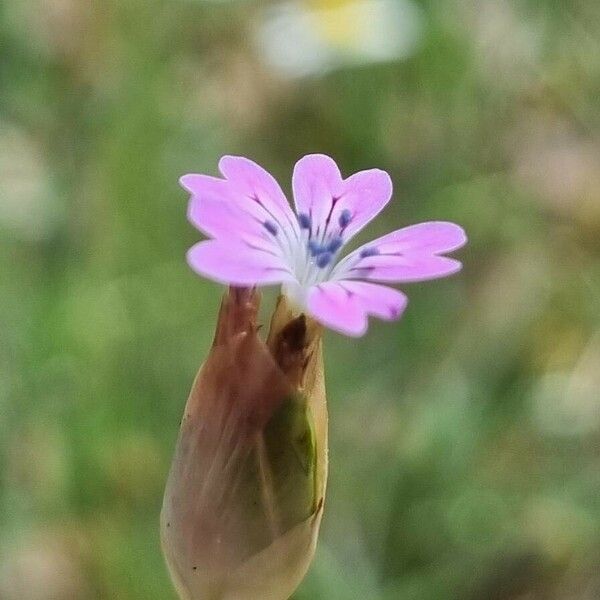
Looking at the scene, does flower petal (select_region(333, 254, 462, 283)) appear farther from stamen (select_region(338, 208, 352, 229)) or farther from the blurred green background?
the blurred green background

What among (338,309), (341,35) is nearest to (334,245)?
(338,309)

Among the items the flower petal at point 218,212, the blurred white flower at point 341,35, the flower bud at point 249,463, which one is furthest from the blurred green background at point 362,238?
the flower petal at point 218,212

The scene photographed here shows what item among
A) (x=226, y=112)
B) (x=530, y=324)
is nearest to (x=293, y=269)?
(x=530, y=324)

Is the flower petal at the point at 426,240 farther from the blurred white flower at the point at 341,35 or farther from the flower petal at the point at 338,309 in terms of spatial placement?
the blurred white flower at the point at 341,35

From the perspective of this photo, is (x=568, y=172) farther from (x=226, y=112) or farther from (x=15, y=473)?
(x=15, y=473)

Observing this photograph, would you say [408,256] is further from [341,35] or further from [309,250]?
[341,35]

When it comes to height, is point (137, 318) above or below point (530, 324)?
below
